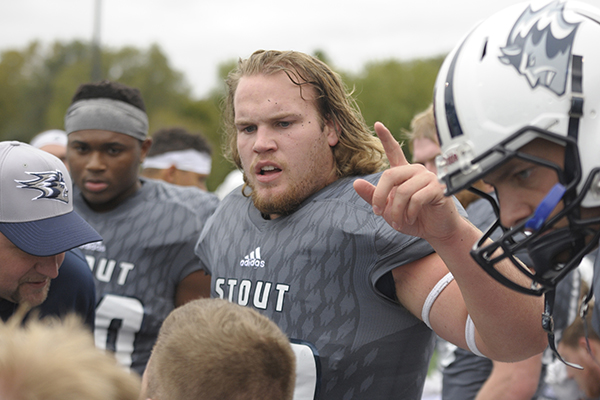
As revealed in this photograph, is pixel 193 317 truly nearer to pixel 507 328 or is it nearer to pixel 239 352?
pixel 239 352

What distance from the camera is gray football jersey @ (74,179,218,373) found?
130 inches

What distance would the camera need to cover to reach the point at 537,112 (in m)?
1.37

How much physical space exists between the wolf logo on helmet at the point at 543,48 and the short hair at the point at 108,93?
2809 millimetres

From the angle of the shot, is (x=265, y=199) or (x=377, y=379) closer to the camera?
(x=377, y=379)

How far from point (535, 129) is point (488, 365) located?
257cm

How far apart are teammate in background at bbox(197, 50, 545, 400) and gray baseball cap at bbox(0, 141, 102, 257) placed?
0.61 metres

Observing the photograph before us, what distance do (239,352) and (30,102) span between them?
48398 millimetres

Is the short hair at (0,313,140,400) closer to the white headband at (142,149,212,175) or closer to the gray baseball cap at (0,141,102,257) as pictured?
the gray baseball cap at (0,141,102,257)

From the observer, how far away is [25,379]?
47.3 inches

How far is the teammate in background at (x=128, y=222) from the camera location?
10.9 ft

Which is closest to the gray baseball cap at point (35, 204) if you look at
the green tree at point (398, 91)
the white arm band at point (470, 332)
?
the white arm band at point (470, 332)

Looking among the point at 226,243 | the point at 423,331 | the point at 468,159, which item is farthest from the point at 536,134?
the point at 226,243

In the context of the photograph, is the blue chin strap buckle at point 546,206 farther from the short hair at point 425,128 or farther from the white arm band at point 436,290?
the short hair at point 425,128

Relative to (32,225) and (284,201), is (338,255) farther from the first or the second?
(32,225)
